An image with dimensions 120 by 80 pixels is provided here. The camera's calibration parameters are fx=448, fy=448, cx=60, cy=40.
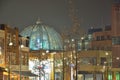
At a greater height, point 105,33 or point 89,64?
point 105,33

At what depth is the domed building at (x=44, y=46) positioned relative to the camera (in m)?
133

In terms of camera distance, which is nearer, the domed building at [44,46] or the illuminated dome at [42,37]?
the domed building at [44,46]

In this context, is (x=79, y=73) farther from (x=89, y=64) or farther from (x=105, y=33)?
(x=105, y=33)

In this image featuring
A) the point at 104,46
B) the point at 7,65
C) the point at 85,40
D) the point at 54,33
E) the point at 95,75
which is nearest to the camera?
the point at 7,65

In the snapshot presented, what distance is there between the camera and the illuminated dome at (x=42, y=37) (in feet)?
520

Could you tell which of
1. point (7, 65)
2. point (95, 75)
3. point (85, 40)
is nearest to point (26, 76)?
point (7, 65)

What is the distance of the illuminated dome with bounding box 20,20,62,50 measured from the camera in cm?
15850

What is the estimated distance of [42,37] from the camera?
162 meters

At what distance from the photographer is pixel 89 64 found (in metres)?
134

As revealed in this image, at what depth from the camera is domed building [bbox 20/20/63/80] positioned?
133 meters

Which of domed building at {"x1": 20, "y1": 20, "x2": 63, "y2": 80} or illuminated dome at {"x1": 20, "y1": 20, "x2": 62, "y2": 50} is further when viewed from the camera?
illuminated dome at {"x1": 20, "y1": 20, "x2": 62, "y2": 50}

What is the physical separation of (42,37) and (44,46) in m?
4.31

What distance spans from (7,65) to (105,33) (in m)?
76.8

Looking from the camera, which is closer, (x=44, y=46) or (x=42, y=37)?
(x=44, y=46)
